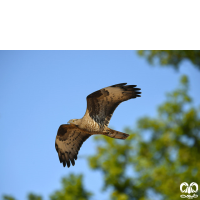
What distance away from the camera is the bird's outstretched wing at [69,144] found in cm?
518

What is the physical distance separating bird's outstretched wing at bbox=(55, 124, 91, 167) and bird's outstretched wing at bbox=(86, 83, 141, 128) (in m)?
0.68

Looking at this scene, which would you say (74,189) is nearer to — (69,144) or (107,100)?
(69,144)

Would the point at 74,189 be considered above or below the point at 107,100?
below

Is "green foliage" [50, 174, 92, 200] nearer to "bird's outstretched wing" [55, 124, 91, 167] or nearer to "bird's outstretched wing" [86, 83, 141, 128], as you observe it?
"bird's outstretched wing" [55, 124, 91, 167]

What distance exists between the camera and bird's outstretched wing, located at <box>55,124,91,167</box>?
5.18 metres

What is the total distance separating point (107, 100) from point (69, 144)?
1.31 meters

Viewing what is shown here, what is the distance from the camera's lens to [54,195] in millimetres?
10312

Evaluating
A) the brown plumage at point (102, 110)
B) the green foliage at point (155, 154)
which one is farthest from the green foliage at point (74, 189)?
the brown plumage at point (102, 110)

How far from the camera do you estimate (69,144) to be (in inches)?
207

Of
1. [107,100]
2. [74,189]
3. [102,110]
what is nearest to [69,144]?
[102,110]
